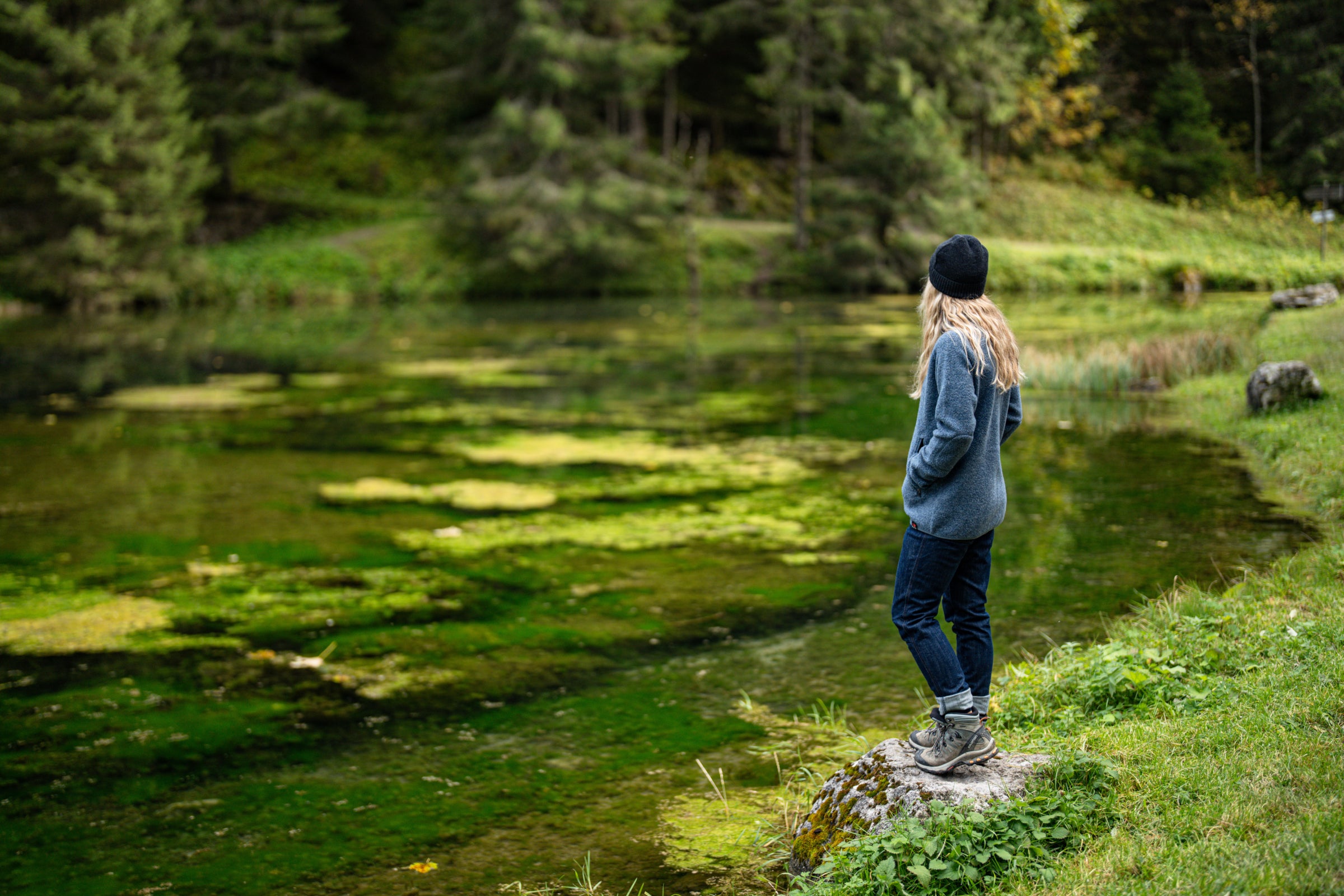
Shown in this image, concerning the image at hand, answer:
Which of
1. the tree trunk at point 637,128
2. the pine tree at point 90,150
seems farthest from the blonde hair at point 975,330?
the tree trunk at point 637,128

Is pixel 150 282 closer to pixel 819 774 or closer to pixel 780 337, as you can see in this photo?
pixel 780 337

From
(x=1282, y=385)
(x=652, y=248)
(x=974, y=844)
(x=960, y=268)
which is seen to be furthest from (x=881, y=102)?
(x=974, y=844)

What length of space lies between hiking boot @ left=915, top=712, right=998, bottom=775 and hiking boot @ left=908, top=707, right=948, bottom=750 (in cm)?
2

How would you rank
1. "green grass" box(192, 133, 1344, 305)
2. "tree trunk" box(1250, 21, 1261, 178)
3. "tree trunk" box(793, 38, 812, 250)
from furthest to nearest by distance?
1. "tree trunk" box(793, 38, 812, 250)
2. "green grass" box(192, 133, 1344, 305)
3. "tree trunk" box(1250, 21, 1261, 178)

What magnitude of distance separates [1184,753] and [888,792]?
926mm

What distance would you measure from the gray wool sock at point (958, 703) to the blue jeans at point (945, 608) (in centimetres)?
1

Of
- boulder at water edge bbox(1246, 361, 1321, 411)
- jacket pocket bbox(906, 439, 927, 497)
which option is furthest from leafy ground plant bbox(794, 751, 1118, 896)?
boulder at water edge bbox(1246, 361, 1321, 411)

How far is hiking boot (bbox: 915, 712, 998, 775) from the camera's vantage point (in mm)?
3428

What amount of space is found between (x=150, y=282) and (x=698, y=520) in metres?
25.0

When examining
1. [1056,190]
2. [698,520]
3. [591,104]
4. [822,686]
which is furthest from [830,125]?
[822,686]

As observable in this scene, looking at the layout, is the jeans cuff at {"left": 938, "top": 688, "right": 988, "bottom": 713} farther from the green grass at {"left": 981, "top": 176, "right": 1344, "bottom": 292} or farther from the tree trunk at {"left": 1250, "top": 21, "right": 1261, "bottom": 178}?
the tree trunk at {"left": 1250, "top": 21, "right": 1261, "bottom": 178}

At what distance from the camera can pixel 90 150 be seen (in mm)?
26969

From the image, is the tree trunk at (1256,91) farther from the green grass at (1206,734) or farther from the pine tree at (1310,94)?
the green grass at (1206,734)

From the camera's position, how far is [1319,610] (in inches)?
193
